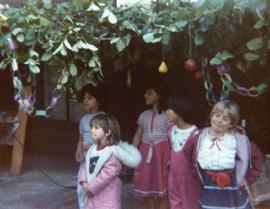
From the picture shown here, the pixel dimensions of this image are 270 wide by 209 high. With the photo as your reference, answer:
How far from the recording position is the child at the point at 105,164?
421 centimetres

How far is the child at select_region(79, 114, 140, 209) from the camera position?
4.21 meters

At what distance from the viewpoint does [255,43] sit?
140 inches

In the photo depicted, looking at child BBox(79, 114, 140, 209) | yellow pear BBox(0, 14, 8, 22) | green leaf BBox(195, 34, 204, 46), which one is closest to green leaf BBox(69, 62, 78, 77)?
child BBox(79, 114, 140, 209)

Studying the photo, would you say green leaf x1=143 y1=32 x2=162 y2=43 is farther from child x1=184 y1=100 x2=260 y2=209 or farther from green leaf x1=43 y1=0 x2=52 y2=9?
green leaf x1=43 y1=0 x2=52 y2=9

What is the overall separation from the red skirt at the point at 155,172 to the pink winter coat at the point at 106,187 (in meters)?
0.56

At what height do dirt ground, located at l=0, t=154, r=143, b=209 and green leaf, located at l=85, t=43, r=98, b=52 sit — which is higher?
green leaf, located at l=85, t=43, r=98, b=52

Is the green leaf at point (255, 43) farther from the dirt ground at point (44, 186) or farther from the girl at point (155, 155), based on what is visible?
the dirt ground at point (44, 186)

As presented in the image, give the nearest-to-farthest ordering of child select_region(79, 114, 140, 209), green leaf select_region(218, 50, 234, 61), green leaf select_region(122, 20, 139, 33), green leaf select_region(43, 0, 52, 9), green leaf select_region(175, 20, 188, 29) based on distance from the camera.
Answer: green leaf select_region(218, 50, 234, 61), green leaf select_region(175, 20, 188, 29), green leaf select_region(122, 20, 139, 33), child select_region(79, 114, 140, 209), green leaf select_region(43, 0, 52, 9)

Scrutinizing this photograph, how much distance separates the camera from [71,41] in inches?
166

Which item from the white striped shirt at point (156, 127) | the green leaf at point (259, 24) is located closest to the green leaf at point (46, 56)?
the white striped shirt at point (156, 127)

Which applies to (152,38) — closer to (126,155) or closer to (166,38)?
(166,38)

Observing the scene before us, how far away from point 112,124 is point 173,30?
988 mm

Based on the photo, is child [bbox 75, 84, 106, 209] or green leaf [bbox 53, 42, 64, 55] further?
child [bbox 75, 84, 106, 209]

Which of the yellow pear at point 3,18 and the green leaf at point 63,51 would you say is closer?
the green leaf at point 63,51
